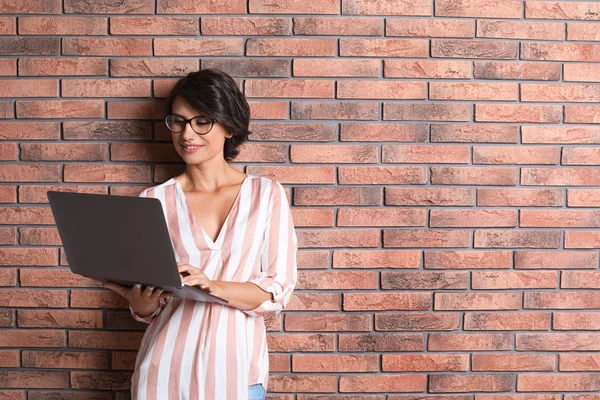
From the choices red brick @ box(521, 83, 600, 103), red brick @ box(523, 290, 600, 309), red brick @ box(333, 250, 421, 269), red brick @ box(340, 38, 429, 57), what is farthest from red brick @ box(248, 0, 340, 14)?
red brick @ box(523, 290, 600, 309)

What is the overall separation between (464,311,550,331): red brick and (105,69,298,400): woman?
31.6 inches

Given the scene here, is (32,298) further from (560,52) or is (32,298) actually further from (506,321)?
(560,52)

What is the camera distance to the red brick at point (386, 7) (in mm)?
2113

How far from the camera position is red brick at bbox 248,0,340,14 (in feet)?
6.91

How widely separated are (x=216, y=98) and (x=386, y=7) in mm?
772

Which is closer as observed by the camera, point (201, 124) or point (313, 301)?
point (201, 124)

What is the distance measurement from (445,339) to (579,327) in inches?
21.1

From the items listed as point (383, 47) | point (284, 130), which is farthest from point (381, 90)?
point (284, 130)

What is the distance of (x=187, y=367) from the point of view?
1715 mm

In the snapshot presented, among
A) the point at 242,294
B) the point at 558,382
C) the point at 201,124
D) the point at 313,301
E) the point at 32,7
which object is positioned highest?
the point at 32,7

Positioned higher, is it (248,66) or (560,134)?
(248,66)

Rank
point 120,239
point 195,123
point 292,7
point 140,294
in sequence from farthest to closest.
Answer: point 292,7 < point 195,123 < point 140,294 < point 120,239

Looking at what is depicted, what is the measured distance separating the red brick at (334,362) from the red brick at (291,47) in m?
1.16

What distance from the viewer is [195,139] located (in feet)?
6.09
